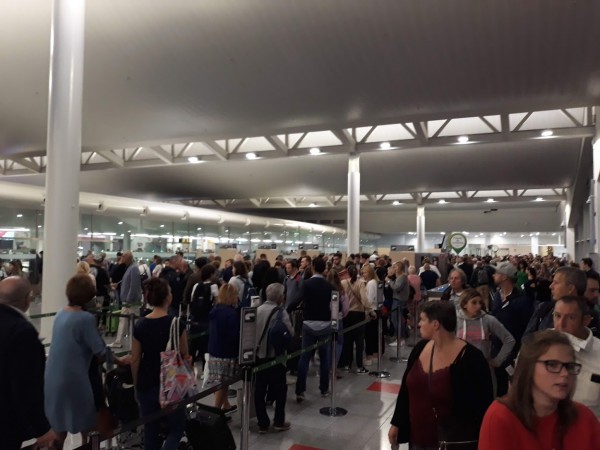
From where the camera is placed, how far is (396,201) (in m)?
31.4

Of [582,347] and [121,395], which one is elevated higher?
[582,347]

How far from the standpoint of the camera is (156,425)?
4.01 m

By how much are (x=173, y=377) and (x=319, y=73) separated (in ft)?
22.2

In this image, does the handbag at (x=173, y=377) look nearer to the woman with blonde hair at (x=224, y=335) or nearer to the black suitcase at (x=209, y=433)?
the black suitcase at (x=209, y=433)

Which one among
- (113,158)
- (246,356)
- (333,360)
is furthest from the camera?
(113,158)

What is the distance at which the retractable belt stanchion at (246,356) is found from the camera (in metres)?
4.25

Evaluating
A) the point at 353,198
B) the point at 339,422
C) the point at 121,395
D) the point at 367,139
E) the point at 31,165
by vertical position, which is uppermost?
the point at 367,139

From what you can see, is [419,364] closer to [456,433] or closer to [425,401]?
[425,401]

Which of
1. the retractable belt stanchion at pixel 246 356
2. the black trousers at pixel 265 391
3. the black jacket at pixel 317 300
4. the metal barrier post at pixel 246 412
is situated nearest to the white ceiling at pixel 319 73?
the black jacket at pixel 317 300

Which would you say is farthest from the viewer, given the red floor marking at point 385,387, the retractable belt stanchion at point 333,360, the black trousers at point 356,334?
the black trousers at point 356,334

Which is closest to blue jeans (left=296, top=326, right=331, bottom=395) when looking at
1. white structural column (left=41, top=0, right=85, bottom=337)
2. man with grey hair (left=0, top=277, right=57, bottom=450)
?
A: white structural column (left=41, top=0, right=85, bottom=337)

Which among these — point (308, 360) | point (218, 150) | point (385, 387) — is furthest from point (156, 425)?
point (218, 150)

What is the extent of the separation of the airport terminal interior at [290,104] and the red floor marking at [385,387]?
0.20ft

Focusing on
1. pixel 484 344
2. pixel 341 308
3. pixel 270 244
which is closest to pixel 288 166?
pixel 270 244
